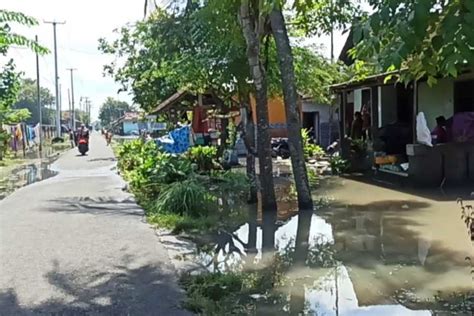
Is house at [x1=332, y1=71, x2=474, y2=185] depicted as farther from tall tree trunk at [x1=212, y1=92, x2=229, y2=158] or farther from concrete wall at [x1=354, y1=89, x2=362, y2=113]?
tall tree trunk at [x1=212, y1=92, x2=229, y2=158]

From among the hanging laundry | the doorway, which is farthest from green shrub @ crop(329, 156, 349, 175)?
the hanging laundry

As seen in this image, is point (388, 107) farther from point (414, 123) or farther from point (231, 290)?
point (231, 290)

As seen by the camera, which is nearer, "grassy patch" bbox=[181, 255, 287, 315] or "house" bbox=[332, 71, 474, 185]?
"grassy patch" bbox=[181, 255, 287, 315]

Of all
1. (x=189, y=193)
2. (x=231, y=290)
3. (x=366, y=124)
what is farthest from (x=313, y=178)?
(x=231, y=290)

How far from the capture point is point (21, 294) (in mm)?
6137

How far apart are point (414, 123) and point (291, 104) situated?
16.5ft

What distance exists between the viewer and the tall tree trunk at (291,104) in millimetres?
11000

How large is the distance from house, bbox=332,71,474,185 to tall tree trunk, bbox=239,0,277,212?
2881 mm

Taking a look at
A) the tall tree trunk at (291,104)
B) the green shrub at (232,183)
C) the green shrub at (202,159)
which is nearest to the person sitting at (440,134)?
the green shrub at (232,183)

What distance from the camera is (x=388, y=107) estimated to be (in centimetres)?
1917

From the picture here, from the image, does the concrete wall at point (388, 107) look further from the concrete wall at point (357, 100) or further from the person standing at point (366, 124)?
the concrete wall at point (357, 100)

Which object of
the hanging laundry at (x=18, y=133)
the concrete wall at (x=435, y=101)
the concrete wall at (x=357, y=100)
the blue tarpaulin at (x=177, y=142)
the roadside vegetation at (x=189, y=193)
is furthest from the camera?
the hanging laundry at (x=18, y=133)

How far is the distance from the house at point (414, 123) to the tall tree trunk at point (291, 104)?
2421 mm

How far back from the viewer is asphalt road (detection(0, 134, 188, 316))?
5801 mm
